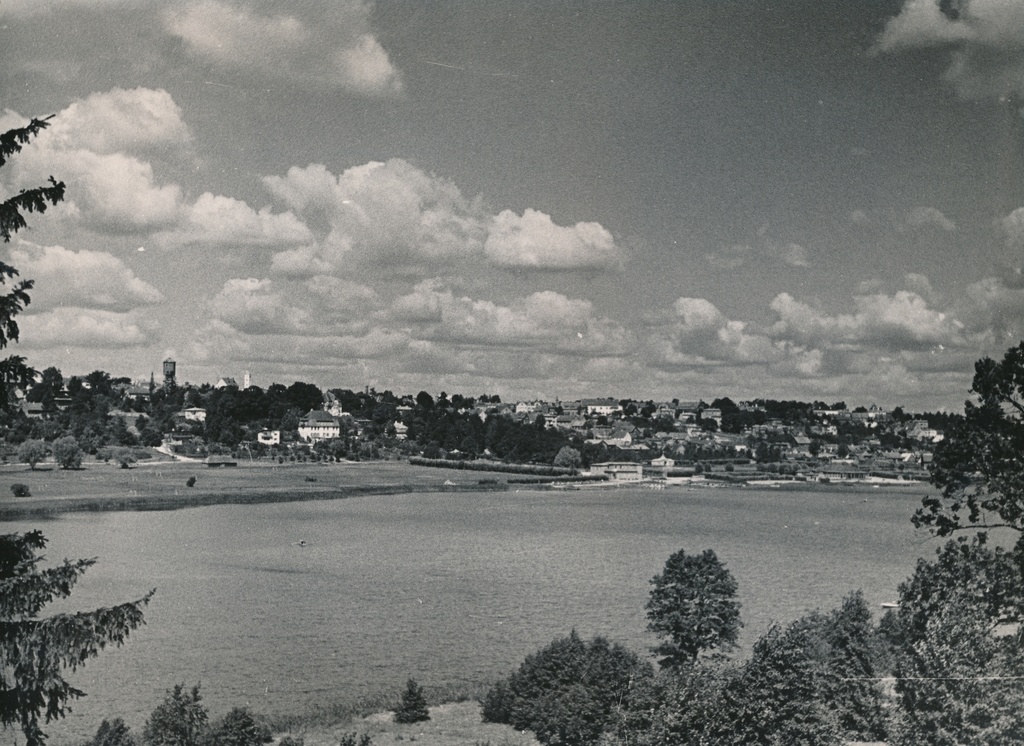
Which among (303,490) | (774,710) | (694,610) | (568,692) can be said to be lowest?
(303,490)

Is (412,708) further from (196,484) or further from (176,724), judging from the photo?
(196,484)

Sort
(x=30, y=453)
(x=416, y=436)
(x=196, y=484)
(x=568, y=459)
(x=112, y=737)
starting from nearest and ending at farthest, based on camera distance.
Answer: (x=112, y=737), (x=196, y=484), (x=30, y=453), (x=568, y=459), (x=416, y=436)

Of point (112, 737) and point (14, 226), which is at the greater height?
point (14, 226)

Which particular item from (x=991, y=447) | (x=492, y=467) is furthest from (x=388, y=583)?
(x=492, y=467)

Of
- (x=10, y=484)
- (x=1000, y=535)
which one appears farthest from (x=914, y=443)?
(x=10, y=484)

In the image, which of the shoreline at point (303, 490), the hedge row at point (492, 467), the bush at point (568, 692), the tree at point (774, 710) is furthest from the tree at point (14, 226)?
the hedge row at point (492, 467)

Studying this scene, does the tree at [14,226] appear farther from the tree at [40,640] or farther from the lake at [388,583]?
the lake at [388,583]
